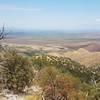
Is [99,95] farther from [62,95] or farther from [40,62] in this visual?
[40,62]

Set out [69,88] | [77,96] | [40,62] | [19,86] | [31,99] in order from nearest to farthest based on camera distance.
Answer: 1. [31,99]
2. [77,96]
3. [69,88]
4. [19,86]
5. [40,62]

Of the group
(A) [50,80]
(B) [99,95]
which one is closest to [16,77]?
(A) [50,80]

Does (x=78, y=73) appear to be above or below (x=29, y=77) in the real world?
below

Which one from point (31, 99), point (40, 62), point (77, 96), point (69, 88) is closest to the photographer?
point (31, 99)

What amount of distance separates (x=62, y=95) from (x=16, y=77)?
552 inches

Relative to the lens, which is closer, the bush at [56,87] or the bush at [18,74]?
the bush at [56,87]

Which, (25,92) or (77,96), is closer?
→ (77,96)

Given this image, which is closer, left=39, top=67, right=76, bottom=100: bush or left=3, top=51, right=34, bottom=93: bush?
left=39, top=67, right=76, bottom=100: bush

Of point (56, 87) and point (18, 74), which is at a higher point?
point (18, 74)

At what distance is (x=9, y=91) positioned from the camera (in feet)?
255

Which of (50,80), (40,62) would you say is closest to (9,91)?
(50,80)

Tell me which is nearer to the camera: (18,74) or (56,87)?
(56,87)

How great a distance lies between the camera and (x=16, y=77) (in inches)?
3071

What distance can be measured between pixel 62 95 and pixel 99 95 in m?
8.29
